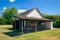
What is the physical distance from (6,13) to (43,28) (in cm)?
5206

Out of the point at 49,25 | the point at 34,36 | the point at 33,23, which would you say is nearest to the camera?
the point at 34,36

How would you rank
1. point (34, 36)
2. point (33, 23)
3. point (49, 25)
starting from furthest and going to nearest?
point (49, 25) < point (33, 23) < point (34, 36)

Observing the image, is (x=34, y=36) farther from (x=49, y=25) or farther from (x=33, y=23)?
(x=49, y=25)

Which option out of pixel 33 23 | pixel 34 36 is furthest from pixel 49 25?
pixel 34 36

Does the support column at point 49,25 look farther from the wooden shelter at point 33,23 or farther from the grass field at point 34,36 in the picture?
the grass field at point 34,36

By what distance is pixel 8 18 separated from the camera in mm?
74688

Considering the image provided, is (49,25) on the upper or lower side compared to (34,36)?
upper

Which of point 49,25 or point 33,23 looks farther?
point 49,25

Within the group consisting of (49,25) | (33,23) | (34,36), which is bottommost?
(34,36)

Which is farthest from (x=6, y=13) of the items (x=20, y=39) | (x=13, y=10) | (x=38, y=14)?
(x=20, y=39)

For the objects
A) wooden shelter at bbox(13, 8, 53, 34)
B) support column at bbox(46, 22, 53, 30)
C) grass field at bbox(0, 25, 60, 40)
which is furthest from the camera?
support column at bbox(46, 22, 53, 30)

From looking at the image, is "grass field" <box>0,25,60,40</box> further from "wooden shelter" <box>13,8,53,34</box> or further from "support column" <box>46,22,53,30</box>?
"support column" <box>46,22,53,30</box>

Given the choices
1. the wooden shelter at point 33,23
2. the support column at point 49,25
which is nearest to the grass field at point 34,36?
the wooden shelter at point 33,23

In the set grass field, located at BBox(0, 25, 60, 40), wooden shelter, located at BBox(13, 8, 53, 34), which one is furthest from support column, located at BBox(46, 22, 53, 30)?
grass field, located at BBox(0, 25, 60, 40)
